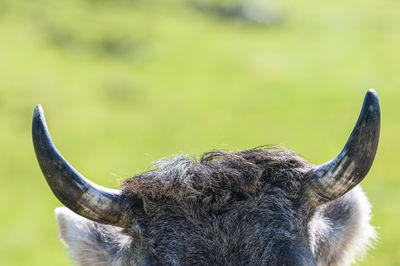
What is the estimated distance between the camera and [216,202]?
22.9 ft

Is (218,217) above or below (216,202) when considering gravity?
below

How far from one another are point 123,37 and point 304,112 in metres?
14.5

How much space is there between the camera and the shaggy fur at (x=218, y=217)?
674 centimetres

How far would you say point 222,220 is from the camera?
22.6 ft

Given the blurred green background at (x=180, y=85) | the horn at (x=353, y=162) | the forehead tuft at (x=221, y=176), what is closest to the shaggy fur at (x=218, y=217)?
the forehead tuft at (x=221, y=176)

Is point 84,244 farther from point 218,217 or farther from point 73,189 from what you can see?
point 218,217

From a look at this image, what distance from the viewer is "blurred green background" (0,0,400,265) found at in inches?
1142

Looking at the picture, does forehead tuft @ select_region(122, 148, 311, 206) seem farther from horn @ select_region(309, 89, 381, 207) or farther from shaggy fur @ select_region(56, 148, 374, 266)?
horn @ select_region(309, 89, 381, 207)

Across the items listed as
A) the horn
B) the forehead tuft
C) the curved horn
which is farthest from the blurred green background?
the curved horn

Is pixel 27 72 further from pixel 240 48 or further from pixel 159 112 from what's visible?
pixel 240 48

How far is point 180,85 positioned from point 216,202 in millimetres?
33859

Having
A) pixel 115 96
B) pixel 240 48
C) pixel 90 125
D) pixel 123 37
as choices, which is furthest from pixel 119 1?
pixel 90 125

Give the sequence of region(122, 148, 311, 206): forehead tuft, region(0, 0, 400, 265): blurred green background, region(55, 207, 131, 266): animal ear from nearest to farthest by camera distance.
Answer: region(122, 148, 311, 206): forehead tuft < region(55, 207, 131, 266): animal ear < region(0, 0, 400, 265): blurred green background

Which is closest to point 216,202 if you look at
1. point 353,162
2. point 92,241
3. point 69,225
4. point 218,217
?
point 218,217
